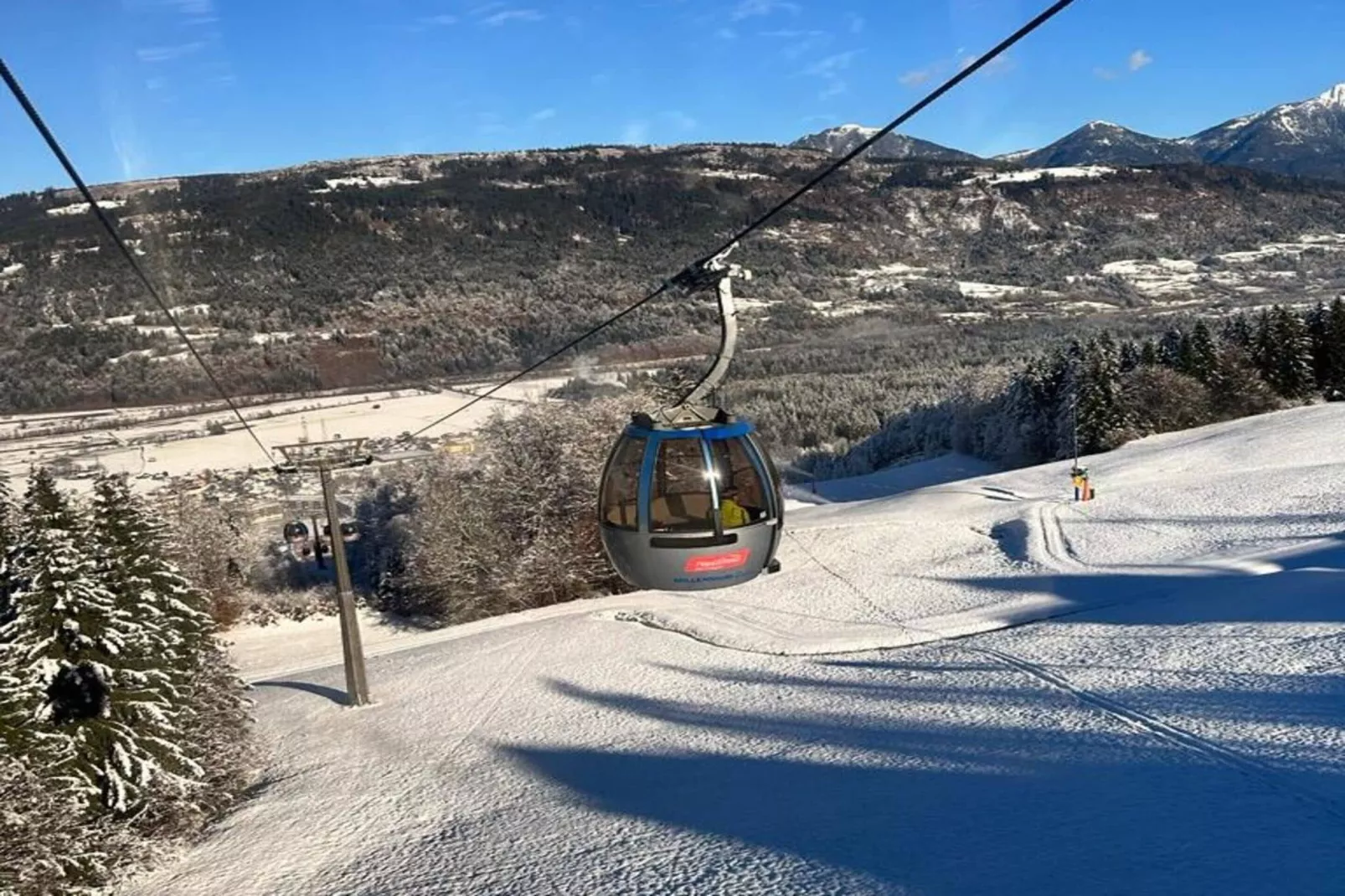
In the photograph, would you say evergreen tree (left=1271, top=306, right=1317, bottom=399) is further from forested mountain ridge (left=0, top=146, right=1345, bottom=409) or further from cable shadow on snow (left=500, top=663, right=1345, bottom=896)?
cable shadow on snow (left=500, top=663, right=1345, bottom=896)

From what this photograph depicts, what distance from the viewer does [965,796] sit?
1033cm

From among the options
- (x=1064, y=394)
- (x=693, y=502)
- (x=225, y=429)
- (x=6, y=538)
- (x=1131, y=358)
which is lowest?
(x=693, y=502)

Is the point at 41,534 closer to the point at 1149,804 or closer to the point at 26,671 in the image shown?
the point at 26,671

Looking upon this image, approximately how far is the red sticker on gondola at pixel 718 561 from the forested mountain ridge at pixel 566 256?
58.0 meters

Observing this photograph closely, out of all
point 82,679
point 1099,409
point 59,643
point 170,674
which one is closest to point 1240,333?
point 1099,409

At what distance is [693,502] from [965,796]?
4.50 metres

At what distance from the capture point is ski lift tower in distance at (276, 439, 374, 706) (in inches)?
665

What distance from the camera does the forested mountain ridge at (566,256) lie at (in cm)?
6950

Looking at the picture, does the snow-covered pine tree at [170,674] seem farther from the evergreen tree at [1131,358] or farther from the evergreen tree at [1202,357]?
the evergreen tree at [1202,357]

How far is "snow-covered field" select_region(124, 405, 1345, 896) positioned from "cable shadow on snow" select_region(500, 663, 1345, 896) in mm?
41

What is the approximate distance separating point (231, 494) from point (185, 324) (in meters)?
28.2

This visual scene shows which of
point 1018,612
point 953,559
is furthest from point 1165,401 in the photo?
point 1018,612

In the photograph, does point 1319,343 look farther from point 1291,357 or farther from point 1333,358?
point 1291,357

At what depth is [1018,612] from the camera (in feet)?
77.3
